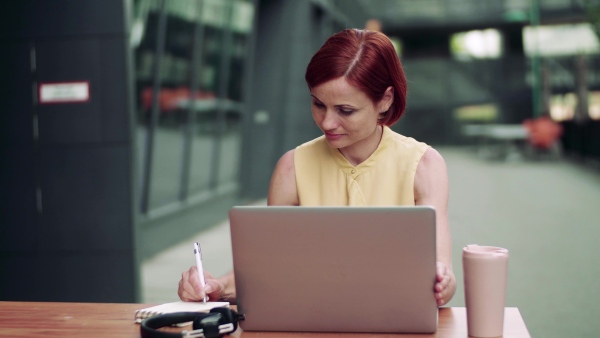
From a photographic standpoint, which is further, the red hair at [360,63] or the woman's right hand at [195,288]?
the red hair at [360,63]

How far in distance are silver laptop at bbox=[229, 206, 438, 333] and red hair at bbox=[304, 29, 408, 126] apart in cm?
55

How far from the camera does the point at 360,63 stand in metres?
1.86

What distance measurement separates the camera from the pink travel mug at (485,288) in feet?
4.66

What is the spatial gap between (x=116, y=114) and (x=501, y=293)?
3.13 metres

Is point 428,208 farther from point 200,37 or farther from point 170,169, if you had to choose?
point 200,37

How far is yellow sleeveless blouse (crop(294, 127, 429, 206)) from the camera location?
204 centimetres

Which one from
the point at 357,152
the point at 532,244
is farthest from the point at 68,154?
the point at 532,244

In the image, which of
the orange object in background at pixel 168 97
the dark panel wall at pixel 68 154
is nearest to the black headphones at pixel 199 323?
the dark panel wall at pixel 68 154

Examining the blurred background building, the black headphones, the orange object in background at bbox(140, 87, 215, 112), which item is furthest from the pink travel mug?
the orange object in background at bbox(140, 87, 215, 112)

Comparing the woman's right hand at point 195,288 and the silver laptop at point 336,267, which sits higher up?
the silver laptop at point 336,267

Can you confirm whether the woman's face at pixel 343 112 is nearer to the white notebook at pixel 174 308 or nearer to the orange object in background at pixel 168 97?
the white notebook at pixel 174 308

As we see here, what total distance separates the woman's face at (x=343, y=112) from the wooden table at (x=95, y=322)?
48 centimetres

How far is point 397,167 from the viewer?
204 cm

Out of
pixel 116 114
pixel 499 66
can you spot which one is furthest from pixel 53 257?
pixel 499 66
